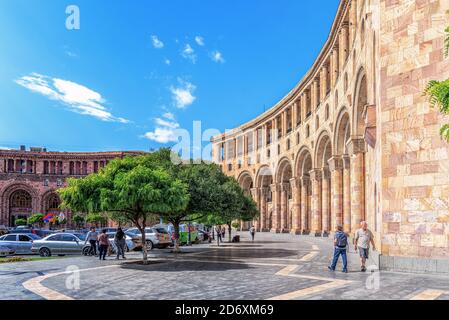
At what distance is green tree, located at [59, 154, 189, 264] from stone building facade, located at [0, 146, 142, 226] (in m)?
56.3

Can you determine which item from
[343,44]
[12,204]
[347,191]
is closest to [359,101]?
[343,44]

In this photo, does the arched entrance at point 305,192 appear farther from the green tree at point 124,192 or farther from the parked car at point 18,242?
the green tree at point 124,192

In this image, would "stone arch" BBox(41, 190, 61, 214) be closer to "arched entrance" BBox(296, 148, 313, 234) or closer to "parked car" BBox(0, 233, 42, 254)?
"arched entrance" BBox(296, 148, 313, 234)

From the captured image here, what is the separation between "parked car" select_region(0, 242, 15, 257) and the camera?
81.1ft

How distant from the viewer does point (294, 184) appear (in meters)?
46.7

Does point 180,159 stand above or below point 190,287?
above

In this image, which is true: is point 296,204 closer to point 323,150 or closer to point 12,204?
point 323,150

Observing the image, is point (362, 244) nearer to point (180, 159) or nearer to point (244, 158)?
point (180, 159)

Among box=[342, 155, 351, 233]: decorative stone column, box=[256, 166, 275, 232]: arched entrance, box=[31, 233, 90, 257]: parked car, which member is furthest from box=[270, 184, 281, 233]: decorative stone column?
box=[31, 233, 90, 257]: parked car

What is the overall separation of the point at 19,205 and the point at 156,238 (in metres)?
56.7

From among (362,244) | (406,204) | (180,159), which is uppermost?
(180,159)

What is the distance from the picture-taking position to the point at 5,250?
2481 cm
